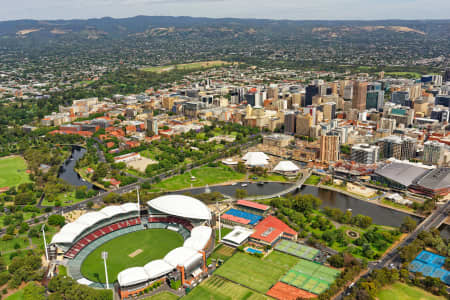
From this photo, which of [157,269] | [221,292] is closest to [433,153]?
[221,292]

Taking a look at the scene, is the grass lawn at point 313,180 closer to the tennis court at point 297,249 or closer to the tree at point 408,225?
the tree at point 408,225

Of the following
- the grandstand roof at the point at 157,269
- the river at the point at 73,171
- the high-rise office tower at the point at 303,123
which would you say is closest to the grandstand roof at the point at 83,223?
the grandstand roof at the point at 157,269

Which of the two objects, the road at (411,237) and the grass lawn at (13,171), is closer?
the road at (411,237)

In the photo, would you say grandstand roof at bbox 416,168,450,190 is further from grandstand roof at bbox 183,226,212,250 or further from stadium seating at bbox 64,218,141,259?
stadium seating at bbox 64,218,141,259

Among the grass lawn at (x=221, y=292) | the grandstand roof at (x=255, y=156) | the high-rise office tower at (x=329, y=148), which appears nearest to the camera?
the grass lawn at (x=221, y=292)

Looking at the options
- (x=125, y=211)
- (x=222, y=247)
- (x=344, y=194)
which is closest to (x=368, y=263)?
(x=222, y=247)

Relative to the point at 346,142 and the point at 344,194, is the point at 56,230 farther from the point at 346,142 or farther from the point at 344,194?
the point at 346,142
